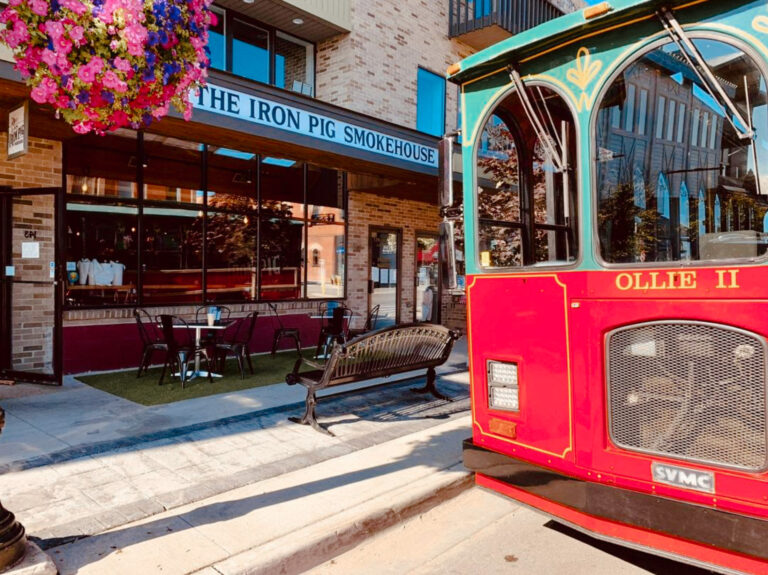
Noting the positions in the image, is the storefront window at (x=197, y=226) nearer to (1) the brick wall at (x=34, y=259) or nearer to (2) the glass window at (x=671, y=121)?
(1) the brick wall at (x=34, y=259)

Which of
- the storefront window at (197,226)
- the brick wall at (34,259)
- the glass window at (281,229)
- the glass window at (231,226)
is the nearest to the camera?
the brick wall at (34,259)

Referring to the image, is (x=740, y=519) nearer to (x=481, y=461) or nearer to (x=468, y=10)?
(x=481, y=461)

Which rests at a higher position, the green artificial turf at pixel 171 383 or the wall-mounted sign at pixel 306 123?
the wall-mounted sign at pixel 306 123

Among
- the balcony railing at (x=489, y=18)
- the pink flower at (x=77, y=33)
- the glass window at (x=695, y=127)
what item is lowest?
the glass window at (x=695, y=127)

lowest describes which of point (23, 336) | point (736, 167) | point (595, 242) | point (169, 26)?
point (23, 336)

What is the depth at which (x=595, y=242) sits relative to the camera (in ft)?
10.6

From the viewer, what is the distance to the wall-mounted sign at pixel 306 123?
736 centimetres

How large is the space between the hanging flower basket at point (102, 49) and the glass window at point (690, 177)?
2335mm

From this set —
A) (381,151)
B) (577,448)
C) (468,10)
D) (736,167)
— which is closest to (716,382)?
(577,448)

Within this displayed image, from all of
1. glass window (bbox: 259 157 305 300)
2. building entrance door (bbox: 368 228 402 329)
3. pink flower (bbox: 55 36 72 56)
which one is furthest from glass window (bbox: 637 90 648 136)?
building entrance door (bbox: 368 228 402 329)

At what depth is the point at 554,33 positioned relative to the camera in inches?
130

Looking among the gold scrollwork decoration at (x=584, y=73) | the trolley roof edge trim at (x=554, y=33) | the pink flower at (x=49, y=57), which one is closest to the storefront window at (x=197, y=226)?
the pink flower at (x=49, y=57)

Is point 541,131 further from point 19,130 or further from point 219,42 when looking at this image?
point 219,42

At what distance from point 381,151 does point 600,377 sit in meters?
7.14
